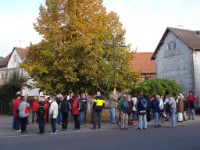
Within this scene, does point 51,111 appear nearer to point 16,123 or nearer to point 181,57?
point 16,123

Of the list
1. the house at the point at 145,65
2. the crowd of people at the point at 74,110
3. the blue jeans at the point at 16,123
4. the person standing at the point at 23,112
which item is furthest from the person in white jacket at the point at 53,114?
the house at the point at 145,65

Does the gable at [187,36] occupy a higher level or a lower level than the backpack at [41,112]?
higher

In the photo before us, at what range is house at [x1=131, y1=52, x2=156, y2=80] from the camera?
58844 millimetres

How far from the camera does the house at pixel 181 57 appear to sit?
39.6 meters

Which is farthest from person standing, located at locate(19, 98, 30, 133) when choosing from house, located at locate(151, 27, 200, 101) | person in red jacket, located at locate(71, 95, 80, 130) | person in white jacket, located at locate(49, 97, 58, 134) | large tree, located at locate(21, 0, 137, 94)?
house, located at locate(151, 27, 200, 101)

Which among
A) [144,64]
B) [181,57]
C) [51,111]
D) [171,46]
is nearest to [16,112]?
[51,111]

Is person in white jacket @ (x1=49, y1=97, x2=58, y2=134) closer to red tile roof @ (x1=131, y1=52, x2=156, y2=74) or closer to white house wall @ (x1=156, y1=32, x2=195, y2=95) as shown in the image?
white house wall @ (x1=156, y1=32, x2=195, y2=95)

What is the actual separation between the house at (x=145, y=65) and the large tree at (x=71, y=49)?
31.1 meters

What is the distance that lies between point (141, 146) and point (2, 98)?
30.2m

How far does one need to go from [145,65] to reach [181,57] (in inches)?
774

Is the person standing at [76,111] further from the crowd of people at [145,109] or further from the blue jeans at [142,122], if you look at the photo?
the blue jeans at [142,122]

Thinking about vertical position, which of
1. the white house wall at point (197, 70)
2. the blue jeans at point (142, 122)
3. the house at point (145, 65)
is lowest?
the blue jeans at point (142, 122)

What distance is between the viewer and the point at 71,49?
2483 cm

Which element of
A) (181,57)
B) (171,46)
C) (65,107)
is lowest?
(65,107)
